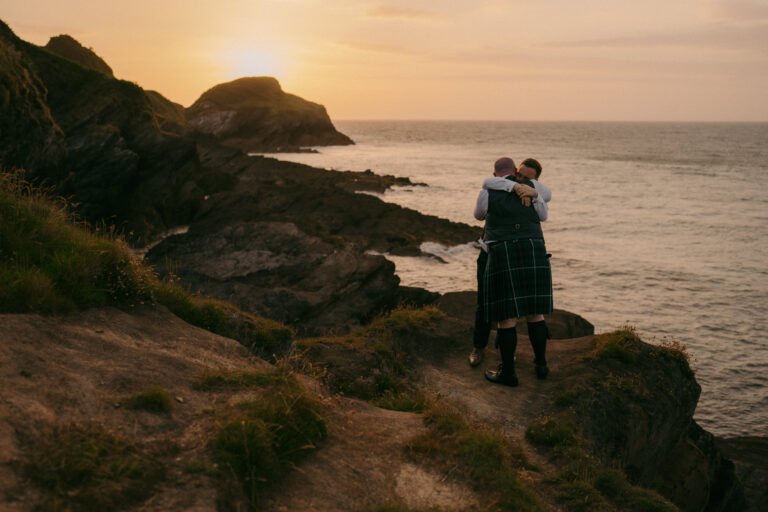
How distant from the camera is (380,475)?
18.8 feet

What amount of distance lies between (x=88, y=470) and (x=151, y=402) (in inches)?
46.4

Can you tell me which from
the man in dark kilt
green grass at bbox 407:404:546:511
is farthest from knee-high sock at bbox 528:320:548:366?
green grass at bbox 407:404:546:511

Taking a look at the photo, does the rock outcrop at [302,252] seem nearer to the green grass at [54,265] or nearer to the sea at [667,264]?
the sea at [667,264]

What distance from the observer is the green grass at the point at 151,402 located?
5.57 meters

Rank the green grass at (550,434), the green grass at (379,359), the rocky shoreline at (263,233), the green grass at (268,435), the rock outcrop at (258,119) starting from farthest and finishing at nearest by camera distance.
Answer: the rock outcrop at (258,119) < the rocky shoreline at (263,233) < the green grass at (379,359) < the green grass at (550,434) < the green grass at (268,435)

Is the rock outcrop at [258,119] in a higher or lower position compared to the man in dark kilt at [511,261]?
higher

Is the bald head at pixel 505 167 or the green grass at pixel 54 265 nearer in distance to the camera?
the green grass at pixel 54 265

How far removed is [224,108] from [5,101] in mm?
127552

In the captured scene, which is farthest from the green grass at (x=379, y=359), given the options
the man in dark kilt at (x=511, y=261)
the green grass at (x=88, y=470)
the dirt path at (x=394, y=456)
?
the green grass at (x=88, y=470)

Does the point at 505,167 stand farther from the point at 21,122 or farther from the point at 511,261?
the point at 21,122

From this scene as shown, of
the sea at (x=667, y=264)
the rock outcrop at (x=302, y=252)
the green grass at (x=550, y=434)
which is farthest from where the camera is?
the sea at (x=667, y=264)

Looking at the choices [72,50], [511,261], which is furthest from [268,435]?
[72,50]

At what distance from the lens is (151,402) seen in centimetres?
562

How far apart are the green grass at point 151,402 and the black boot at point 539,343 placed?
213 inches
